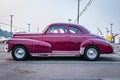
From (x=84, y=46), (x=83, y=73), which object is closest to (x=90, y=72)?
(x=83, y=73)

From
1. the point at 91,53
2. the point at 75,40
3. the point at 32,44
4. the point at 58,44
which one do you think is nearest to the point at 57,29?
the point at 58,44

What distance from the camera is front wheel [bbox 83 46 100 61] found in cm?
1568

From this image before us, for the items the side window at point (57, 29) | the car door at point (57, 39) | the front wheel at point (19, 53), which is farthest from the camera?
the side window at point (57, 29)

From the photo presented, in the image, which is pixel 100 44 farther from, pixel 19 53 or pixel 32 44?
pixel 19 53

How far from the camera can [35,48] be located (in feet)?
51.9

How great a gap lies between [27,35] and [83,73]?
5.67 m

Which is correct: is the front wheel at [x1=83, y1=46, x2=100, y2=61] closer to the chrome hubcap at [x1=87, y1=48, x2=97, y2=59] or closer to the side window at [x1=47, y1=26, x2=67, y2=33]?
the chrome hubcap at [x1=87, y1=48, x2=97, y2=59]

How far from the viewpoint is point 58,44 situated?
51.9 ft

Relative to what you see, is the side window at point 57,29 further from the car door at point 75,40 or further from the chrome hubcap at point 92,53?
the chrome hubcap at point 92,53

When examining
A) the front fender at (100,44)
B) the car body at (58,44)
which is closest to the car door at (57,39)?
the car body at (58,44)

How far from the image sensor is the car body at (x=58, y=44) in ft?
51.5

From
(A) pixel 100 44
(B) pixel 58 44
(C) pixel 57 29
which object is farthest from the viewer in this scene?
(C) pixel 57 29

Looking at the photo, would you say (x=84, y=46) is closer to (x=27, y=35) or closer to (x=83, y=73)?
(x=27, y=35)

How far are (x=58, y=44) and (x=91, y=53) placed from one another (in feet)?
5.13
